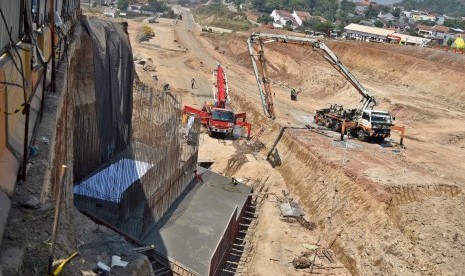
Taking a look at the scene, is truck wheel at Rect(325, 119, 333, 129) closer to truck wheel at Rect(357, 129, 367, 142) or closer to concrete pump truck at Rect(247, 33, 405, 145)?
concrete pump truck at Rect(247, 33, 405, 145)

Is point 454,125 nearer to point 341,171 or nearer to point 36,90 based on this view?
point 341,171

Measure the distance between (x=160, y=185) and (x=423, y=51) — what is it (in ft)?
137

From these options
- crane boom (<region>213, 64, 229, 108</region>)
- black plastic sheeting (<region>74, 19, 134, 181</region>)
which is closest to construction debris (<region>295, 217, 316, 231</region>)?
black plastic sheeting (<region>74, 19, 134, 181</region>)

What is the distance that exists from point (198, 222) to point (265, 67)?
13.7 meters

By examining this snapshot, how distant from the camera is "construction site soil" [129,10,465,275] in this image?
17297mm

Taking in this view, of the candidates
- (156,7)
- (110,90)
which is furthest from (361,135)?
(156,7)

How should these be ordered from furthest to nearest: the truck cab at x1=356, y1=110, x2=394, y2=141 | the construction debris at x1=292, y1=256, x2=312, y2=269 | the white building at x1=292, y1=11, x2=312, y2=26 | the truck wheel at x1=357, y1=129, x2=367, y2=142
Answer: the white building at x1=292, y1=11, x2=312, y2=26
the truck wheel at x1=357, y1=129, x2=367, y2=142
the truck cab at x1=356, y1=110, x2=394, y2=141
the construction debris at x1=292, y1=256, x2=312, y2=269

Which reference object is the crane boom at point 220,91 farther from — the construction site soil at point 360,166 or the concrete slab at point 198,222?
the concrete slab at point 198,222

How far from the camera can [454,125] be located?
1259 inches

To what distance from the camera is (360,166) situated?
2177 cm

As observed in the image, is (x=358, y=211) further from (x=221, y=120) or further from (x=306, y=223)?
(x=221, y=120)

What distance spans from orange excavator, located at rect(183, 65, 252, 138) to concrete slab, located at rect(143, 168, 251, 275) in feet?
21.0

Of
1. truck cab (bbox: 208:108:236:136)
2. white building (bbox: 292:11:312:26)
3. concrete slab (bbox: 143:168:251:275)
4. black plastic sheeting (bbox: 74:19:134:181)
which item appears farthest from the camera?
white building (bbox: 292:11:312:26)

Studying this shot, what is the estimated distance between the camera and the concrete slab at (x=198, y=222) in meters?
15.2
